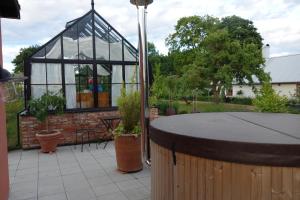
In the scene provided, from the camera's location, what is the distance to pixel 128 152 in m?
4.86

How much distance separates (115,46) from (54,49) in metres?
1.79

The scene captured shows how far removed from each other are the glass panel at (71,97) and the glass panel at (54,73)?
34 cm

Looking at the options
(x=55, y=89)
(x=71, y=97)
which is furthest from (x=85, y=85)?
(x=55, y=89)

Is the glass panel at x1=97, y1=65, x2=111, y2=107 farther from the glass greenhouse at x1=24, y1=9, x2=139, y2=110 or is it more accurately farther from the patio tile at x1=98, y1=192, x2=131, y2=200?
the patio tile at x1=98, y1=192, x2=131, y2=200

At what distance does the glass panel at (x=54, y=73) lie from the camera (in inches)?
285

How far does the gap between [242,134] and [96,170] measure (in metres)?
3.60

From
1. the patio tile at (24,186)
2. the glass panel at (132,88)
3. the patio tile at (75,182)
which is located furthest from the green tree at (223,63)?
the patio tile at (24,186)

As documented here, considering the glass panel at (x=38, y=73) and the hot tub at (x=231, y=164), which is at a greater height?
the glass panel at (x=38, y=73)

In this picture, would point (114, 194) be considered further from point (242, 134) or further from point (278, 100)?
point (278, 100)

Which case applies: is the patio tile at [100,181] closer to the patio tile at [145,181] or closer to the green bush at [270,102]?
the patio tile at [145,181]

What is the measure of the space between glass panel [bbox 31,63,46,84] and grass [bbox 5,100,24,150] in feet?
2.56

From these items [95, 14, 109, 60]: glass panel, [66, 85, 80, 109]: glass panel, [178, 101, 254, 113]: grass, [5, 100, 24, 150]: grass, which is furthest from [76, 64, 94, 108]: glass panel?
[178, 101, 254, 113]: grass

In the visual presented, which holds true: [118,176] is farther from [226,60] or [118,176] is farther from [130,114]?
[226,60]

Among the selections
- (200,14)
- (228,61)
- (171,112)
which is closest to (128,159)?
(171,112)
